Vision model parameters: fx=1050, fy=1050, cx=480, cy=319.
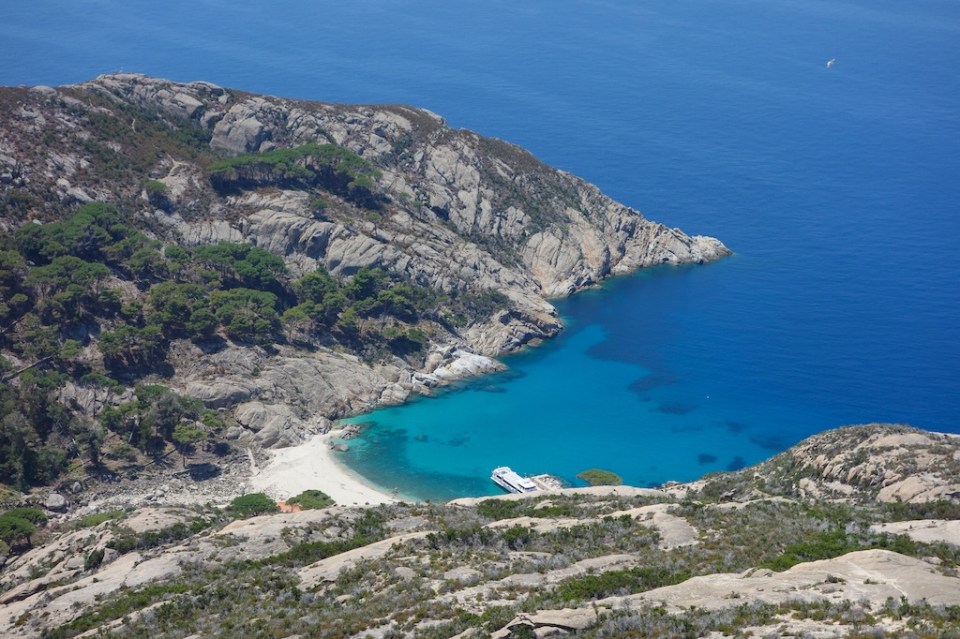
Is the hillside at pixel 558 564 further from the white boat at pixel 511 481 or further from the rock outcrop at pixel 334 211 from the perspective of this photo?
the rock outcrop at pixel 334 211

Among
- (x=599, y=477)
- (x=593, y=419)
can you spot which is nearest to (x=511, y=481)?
(x=599, y=477)

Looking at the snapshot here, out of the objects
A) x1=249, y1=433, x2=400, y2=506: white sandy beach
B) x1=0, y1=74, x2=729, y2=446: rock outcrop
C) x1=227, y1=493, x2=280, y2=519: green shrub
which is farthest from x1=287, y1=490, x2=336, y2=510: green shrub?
x1=0, y1=74, x2=729, y2=446: rock outcrop

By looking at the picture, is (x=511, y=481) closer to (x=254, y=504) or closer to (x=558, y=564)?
(x=254, y=504)

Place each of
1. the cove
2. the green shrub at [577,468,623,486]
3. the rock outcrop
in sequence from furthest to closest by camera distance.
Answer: the rock outcrop
the cove
the green shrub at [577,468,623,486]

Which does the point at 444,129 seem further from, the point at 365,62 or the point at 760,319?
the point at 365,62

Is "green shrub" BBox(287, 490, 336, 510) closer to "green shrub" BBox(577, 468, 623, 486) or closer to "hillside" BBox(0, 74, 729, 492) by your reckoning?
"hillside" BBox(0, 74, 729, 492)

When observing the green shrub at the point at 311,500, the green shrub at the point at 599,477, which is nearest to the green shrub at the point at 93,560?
the green shrub at the point at 311,500

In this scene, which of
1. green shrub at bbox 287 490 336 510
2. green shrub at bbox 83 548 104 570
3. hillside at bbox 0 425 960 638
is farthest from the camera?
green shrub at bbox 287 490 336 510

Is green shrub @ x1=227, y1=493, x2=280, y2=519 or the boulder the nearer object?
green shrub @ x1=227, y1=493, x2=280, y2=519
